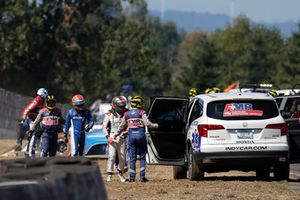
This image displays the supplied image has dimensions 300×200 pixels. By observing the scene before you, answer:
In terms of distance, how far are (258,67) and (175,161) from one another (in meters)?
105

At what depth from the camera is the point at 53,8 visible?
245ft


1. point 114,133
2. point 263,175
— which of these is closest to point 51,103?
point 114,133

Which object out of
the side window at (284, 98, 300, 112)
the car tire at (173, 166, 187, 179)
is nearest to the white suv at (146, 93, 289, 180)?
the car tire at (173, 166, 187, 179)

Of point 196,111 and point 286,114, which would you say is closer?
point 196,111

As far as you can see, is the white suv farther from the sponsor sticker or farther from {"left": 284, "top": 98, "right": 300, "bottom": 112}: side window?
{"left": 284, "top": 98, "right": 300, "bottom": 112}: side window

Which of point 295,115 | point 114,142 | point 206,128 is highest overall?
point 295,115

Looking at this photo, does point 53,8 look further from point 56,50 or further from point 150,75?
point 150,75

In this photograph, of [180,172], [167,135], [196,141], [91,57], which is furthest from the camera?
[91,57]

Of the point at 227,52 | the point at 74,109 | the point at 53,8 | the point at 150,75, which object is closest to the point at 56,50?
the point at 53,8

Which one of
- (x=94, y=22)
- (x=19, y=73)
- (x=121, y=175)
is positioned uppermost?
(x=94, y=22)

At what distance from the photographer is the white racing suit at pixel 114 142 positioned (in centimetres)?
2025

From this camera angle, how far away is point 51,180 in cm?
830

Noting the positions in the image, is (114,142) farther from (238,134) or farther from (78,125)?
(238,134)

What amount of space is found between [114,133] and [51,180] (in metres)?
11.9
